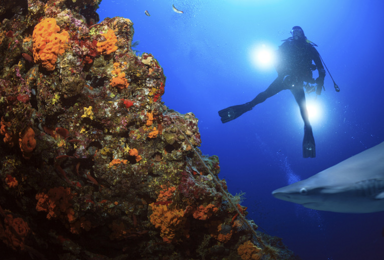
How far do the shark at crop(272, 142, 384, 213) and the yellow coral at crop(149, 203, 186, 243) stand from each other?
5.68 ft

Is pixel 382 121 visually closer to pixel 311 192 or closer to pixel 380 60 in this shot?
pixel 380 60

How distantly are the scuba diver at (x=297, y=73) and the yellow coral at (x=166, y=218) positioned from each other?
5.28 meters

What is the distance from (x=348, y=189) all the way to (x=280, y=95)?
72698 mm

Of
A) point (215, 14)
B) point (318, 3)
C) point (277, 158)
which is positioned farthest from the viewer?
point (277, 158)

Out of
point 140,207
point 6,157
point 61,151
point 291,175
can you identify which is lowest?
point 140,207

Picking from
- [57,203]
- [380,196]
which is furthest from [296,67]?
[57,203]

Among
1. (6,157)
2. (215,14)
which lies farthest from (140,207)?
(215,14)

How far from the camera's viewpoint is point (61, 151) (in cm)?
249

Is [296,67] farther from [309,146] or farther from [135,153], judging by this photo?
[135,153]

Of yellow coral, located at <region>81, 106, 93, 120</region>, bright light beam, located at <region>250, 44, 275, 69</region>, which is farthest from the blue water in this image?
yellow coral, located at <region>81, 106, 93, 120</region>

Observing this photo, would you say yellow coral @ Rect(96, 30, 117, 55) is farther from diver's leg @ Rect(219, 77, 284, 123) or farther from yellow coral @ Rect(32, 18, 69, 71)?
Answer: diver's leg @ Rect(219, 77, 284, 123)

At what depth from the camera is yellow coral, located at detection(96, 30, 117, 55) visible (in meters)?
2.75

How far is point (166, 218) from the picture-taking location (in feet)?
8.89

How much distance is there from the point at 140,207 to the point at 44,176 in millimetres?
1572
